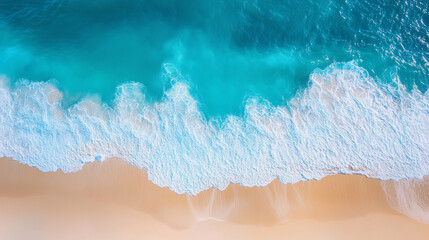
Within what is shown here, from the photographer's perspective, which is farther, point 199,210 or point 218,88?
point 218,88

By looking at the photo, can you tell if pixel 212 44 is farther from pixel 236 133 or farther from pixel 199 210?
pixel 199 210

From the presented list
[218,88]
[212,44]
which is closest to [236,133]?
[218,88]

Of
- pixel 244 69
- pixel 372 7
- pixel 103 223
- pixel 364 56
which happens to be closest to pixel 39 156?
pixel 103 223

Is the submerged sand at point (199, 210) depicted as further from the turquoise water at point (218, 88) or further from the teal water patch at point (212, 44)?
the teal water patch at point (212, 44)

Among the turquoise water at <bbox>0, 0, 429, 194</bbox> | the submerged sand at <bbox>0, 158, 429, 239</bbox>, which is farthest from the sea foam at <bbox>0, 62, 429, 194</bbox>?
the submerged sand at <bbox>0, 158, 429, 239</bbox>

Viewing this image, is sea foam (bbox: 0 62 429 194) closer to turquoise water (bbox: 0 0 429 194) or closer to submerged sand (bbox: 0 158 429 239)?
turquoise water (bbox: 0 0 429 194)

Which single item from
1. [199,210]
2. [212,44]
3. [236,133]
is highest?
[212,44]

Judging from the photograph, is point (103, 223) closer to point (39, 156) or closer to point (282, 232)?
point (39, 156)

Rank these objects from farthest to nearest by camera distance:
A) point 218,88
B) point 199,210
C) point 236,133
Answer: point 218,88 < point 236,133 < point 199,210
